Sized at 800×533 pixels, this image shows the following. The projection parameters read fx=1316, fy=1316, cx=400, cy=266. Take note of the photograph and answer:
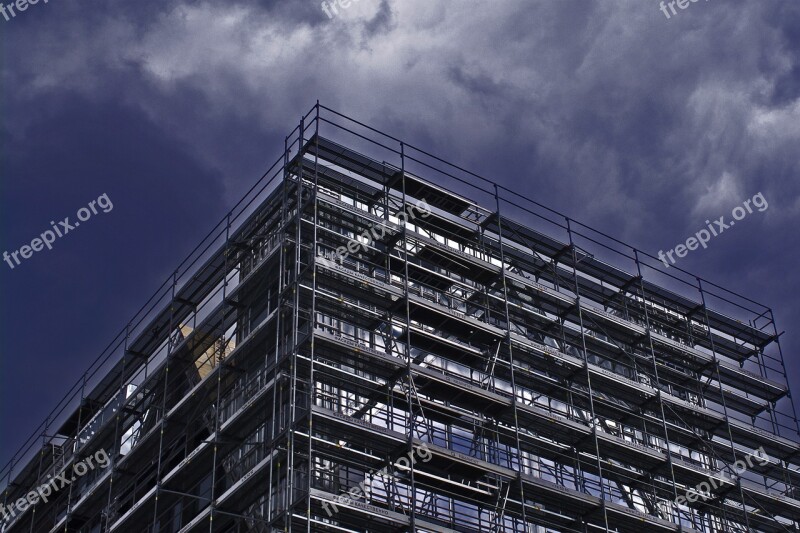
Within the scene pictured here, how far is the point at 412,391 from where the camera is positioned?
Answer: 107 feet

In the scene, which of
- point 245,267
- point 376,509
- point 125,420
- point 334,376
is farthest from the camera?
point 125,420

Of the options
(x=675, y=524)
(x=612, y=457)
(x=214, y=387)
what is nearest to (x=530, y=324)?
(x=612, y=457)

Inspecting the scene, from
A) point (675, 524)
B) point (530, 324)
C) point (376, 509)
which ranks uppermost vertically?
point (530, 324)

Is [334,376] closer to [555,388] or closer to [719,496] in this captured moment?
[555,388]

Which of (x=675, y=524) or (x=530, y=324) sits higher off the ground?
(x=530, y=324)

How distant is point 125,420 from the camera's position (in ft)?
136

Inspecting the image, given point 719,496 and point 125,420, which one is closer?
point 719,496

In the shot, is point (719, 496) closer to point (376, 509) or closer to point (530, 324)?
point (530, 324)

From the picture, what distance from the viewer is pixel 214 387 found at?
3572 cm

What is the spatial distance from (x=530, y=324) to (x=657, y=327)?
244 inches

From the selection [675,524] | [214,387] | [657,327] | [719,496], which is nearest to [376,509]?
[214,387]

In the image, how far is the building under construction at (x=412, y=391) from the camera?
31844 millimetres

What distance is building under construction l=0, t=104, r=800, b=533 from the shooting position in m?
31.8

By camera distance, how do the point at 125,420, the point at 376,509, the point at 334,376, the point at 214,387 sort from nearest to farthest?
the point at 376,509 → the point at 334,376 → the point at 214,387 → the point at 125,420
